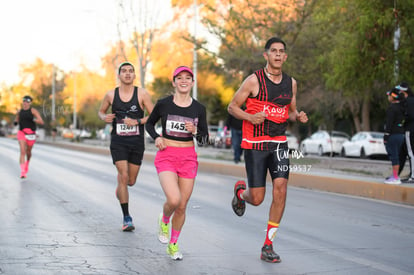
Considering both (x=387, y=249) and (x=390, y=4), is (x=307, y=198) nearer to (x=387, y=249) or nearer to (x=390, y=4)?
(x=387, y=249)

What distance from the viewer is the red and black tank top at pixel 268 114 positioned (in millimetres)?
6762

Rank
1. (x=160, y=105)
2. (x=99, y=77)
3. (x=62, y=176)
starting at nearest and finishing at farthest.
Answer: (x=160, y=105), (x=62, y=176), (x=99, y=77)

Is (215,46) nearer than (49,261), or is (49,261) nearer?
(49,261)

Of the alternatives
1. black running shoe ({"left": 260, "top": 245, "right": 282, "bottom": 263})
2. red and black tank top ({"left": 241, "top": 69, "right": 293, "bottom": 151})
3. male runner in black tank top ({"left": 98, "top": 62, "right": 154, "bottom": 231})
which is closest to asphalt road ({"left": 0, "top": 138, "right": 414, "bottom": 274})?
black running shoe ({"left": 260, "top": 245, "right": 282, "bottom": 263})

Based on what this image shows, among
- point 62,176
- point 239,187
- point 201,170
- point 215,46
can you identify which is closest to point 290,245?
point 239,187

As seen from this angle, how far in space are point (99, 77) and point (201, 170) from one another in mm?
25357

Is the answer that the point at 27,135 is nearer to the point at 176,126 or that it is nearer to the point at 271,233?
the point at 176,126

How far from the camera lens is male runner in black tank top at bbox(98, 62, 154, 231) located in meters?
8.44

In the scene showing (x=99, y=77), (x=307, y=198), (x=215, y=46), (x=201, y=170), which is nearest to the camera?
(x=307, y=198)

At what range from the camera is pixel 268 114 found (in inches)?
265

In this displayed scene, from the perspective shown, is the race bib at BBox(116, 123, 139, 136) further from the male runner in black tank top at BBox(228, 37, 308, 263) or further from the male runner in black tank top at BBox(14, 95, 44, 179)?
the male runner in black tank top at BBox(14, 95, 44, 179)

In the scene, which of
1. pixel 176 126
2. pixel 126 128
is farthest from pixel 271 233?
pixel 126 128

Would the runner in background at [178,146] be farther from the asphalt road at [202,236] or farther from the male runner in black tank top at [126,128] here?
the male runner in black tank top at [126,128]

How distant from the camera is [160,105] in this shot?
6.86 meters
